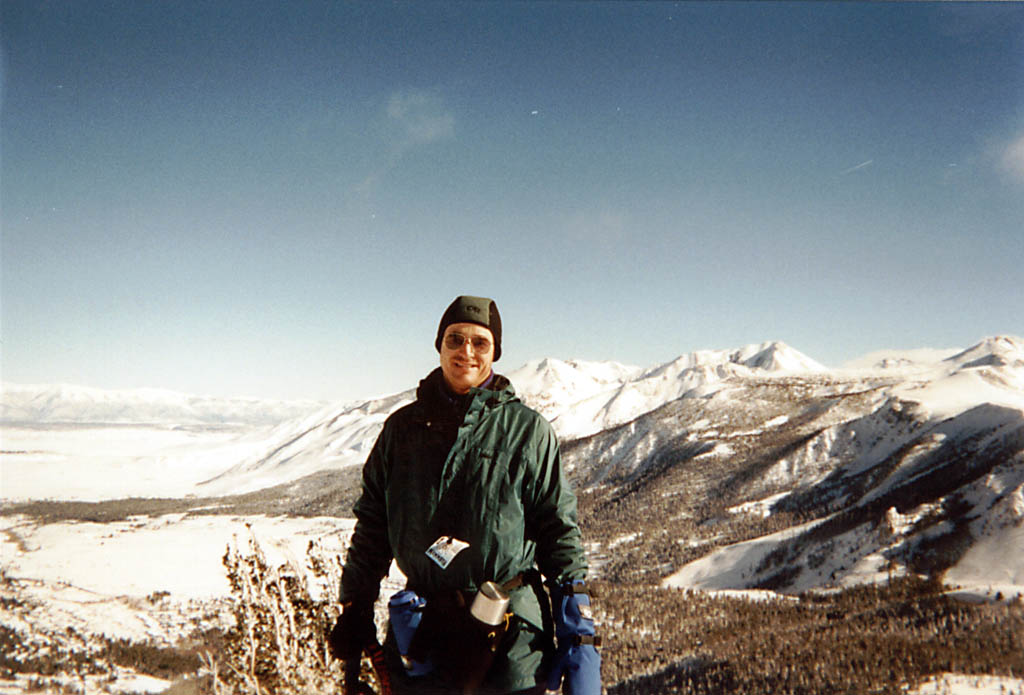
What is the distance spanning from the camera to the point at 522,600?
3.73 metres

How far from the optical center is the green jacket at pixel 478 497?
146 inches

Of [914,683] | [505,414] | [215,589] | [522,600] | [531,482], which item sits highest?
[505,414]

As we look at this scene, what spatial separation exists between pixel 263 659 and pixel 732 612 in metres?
49.3

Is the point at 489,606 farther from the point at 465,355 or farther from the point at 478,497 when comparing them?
the point at 465,355

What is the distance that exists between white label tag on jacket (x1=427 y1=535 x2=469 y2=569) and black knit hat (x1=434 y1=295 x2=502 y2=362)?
1.32 m

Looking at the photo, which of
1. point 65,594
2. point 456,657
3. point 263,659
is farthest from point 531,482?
point 65,594

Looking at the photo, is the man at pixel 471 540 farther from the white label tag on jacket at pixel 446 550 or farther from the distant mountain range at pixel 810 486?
the distant mountain range at pixel 810 486

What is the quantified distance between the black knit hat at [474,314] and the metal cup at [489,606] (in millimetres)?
1601

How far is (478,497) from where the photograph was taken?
375cm

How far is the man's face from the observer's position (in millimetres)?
3982

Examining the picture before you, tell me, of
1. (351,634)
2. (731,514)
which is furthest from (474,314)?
(731,514)

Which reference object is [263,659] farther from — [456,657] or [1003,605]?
[1003,605]

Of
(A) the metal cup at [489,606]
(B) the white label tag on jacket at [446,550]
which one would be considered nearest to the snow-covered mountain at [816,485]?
(A) the metal cup at [489,606]

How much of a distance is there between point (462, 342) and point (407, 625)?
1.92 metres
